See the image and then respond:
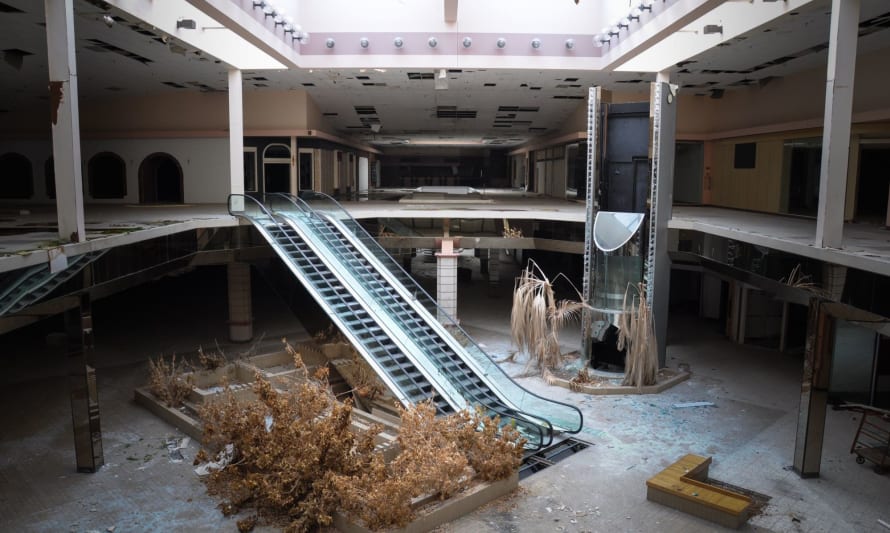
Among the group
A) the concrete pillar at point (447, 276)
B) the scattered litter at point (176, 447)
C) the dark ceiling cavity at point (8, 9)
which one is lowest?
the scattered litter at point (176, 447)

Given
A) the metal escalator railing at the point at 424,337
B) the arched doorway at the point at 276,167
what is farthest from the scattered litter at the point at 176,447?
the arched doorway at the point at 276,167

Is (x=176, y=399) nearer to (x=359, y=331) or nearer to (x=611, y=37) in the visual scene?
(x=359, y=331)

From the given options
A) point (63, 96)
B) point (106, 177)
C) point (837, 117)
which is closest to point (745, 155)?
point (837, 117)

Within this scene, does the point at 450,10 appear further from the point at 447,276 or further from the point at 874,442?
the point at 874,442

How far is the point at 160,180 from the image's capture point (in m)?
26.0

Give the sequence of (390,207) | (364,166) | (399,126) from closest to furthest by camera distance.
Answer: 1. (390,207)
2. (399,126)
3. (364,166)

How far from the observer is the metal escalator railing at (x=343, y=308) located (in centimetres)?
1430

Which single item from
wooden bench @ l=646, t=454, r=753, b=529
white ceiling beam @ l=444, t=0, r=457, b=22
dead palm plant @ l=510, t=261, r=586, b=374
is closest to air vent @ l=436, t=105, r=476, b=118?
white ceiling beam @ l=444, t=0, r=457, b=22

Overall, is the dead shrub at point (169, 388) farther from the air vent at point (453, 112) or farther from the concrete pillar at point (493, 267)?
the air vent at point (453, 112)

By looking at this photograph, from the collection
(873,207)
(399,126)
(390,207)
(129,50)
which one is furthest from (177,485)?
(399,126)

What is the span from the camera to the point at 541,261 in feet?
121

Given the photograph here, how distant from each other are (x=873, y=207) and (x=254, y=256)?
726 inches

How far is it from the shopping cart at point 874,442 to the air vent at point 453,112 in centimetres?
1873

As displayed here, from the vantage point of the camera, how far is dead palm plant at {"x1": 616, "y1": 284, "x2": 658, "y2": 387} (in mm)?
16375
